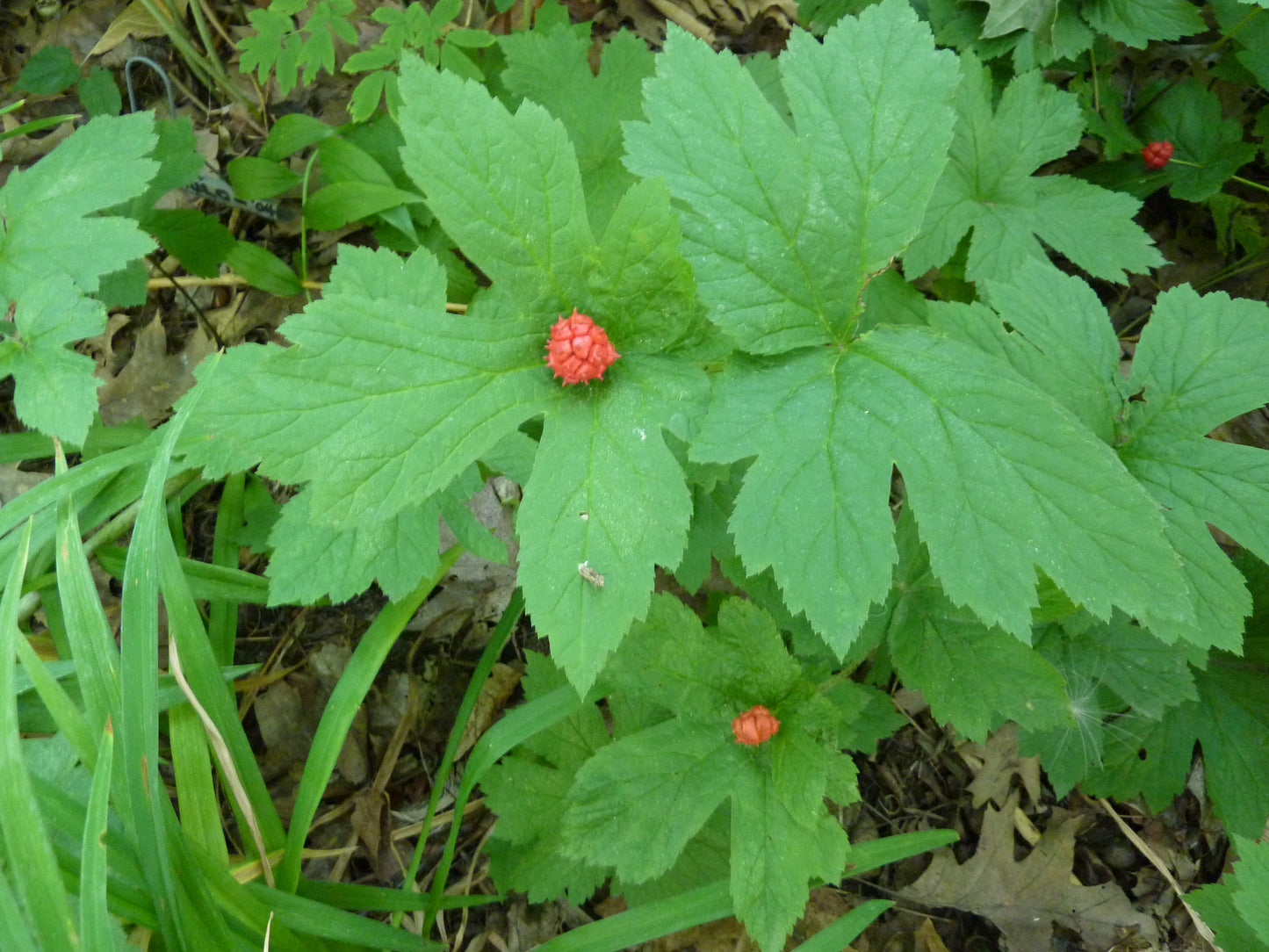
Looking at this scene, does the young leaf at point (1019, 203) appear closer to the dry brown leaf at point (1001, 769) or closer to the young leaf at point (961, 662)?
the young leaf at point (961, 662)

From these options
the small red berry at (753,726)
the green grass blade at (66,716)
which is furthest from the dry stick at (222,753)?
the small red berry at (753,726)

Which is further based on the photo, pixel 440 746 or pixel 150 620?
pixel 440 746

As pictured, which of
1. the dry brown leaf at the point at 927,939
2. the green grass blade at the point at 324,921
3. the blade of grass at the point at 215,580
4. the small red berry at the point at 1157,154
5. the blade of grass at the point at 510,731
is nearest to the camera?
the green grass blade at the point at 324,921

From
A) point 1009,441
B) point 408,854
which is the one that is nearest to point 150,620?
point 408,854

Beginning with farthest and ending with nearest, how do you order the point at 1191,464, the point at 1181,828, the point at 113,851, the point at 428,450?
the point at 1181,828
the point at 1191,464
the point at 113,851
the point at 428,450

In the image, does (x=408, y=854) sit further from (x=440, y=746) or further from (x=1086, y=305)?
(x=1086, y=305)

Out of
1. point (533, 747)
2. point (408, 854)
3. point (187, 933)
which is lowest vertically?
point (408, 854)
